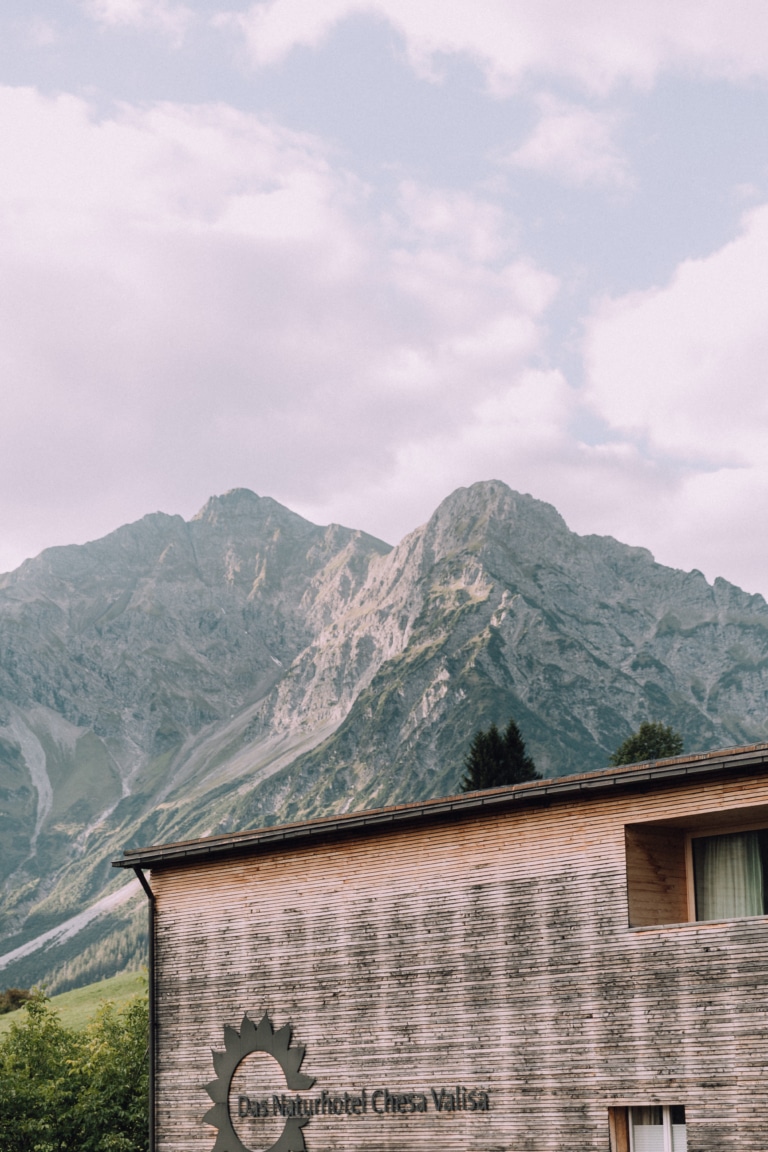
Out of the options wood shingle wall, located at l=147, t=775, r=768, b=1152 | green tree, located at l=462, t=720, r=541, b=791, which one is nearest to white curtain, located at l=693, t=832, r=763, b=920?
wood shingle wall, located at l=147, t=775, r=768, b=1152

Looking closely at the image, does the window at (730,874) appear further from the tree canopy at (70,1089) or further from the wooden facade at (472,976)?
the tree canopy at (70,1089)

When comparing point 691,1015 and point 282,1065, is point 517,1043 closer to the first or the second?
point 691,1015

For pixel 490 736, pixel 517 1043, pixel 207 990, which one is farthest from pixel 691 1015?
pixel 490 736

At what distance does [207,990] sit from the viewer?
3138 centimetres

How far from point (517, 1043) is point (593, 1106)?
6.55ft

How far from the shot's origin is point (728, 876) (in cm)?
2523

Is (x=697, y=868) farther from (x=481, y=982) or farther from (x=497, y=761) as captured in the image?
(x=497, y=761)

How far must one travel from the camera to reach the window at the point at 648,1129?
78.0 feet

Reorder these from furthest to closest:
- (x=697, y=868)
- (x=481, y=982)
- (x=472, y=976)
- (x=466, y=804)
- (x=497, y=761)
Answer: (x=497, y=761) → (x=466, y=804) → (x=472, y=976) → (x=481, y=982) → (x=697, y=868)

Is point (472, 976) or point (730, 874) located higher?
point (730, 874)

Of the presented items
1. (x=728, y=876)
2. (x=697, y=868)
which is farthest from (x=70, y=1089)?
(x=728, y=876)

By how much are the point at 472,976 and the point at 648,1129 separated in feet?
15.2

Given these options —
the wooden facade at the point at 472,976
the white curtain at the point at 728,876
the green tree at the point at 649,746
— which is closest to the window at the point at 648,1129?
the wooden facade at the point at 472,976

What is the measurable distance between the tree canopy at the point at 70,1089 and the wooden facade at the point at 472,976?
22.4m
